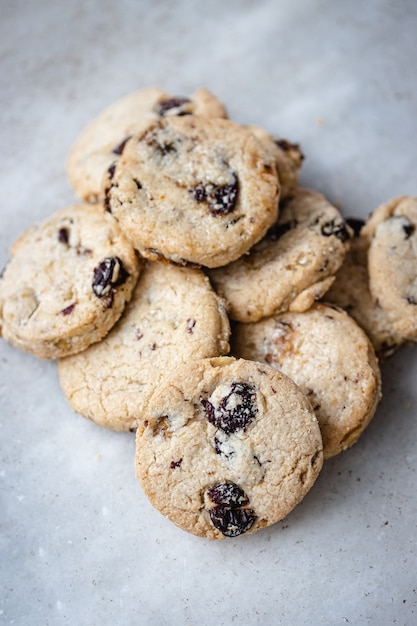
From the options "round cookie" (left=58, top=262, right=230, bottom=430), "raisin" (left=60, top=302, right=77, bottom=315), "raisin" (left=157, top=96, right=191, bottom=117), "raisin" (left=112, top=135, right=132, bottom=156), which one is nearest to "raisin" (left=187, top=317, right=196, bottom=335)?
"round cookie" (left=58, top=262, right=230, bottom=430)

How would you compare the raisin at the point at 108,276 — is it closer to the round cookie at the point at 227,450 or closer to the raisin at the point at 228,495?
the round cookie at the point at 227,450

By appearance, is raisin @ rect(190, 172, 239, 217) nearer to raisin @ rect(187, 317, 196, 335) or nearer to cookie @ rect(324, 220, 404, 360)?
raisin @ rect(187, 317, 196, 335)

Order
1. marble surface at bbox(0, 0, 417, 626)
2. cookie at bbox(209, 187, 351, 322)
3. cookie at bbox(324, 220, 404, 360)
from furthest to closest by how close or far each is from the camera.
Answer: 1. cookie at bbox(324, 220, 404, 360)
2. cookie at bbox(209, 187, 351, 322)
3. marble surface at bbox(0, 0, 417, 626)

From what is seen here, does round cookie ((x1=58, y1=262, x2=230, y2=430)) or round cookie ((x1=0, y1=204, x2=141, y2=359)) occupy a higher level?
round cookie ((x1=0, y1=204, x2=141, y2=359))

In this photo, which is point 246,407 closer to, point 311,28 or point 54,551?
point 54,551

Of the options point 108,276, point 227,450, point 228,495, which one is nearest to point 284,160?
point 108,276

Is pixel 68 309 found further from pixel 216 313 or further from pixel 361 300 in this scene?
pixel 361 300

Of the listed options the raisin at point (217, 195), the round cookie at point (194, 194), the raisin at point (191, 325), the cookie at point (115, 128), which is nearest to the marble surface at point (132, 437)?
the cookie at point (115, 128)

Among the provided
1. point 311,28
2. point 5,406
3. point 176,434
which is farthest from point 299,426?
point 311,28
